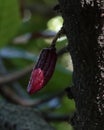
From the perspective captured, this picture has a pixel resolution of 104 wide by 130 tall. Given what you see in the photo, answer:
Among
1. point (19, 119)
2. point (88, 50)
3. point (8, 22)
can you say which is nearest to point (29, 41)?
point (8, 22)

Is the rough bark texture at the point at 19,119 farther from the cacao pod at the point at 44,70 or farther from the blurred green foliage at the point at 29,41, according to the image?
the blurred green foliage at the point at 29,41

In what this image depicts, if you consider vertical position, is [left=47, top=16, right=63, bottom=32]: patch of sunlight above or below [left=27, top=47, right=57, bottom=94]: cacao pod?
below

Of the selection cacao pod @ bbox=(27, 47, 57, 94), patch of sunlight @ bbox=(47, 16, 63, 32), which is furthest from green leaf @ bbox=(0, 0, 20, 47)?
cacao pod @ bbox=(27, 47, 57, 94)

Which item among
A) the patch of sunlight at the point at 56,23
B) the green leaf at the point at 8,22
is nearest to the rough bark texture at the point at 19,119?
Result: the green leaf at the point at 8,22

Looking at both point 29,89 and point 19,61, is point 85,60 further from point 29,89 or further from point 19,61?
point 19,61

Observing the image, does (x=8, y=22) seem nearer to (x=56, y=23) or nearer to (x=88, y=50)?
(x=56, y=23)

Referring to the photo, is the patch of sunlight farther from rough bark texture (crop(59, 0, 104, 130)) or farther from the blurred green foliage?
rough bark texture (crop(59, 0, 104, 130))
